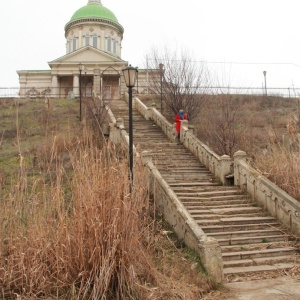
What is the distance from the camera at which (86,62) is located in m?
42.2

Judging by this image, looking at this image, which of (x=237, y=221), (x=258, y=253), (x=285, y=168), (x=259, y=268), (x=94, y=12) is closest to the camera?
(x=259, y=268)

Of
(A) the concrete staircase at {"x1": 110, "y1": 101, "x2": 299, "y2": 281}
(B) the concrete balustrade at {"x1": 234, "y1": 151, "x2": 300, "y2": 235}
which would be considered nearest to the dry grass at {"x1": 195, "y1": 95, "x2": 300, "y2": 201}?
(B) the concrete balustrade at {"x1": 234, "y1": 151, "x2": 300, "y2": 235}

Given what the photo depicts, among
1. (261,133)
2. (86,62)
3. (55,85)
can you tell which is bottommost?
(261,133)

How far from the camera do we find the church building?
38.2m

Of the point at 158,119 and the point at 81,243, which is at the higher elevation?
the point at 158,119

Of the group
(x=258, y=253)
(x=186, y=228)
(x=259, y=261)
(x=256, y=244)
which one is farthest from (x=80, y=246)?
(x=256, y=244)

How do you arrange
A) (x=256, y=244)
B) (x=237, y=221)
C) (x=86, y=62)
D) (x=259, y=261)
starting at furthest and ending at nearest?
(x=86, y=62)
(x=237, y=221)
(x=256, y=244)
(x=259, y=261)

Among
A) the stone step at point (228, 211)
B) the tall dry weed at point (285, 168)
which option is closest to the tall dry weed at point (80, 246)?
the stone step at point (228, 211)

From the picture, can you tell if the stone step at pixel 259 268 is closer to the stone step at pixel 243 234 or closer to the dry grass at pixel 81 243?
the stone step at pixel 243 234

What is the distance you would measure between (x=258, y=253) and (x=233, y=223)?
130 centimetres

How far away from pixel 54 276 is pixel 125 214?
1.17 meters

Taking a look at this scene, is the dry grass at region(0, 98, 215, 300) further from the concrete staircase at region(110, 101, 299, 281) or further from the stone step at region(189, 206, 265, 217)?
the stone step at region(189, 206, 265, 217)

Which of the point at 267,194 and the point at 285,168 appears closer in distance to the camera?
the point at 267,194

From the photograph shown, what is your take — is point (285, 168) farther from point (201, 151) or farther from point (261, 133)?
point (261, 133)
